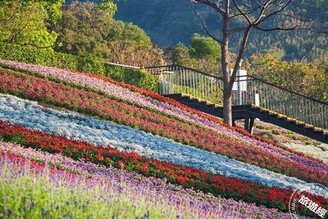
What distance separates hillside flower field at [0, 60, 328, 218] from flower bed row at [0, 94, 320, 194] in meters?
0.05

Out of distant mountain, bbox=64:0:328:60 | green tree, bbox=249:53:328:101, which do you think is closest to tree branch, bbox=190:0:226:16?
green tree, bbox=249:53:328:101

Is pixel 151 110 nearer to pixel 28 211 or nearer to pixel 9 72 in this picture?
pixel 9 72

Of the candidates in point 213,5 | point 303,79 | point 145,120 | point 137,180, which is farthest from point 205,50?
point 137,180

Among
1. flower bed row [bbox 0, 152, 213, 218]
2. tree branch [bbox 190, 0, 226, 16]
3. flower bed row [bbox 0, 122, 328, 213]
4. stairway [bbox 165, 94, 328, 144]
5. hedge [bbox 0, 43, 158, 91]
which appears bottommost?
stairway [bbox 165, 94, 328, 144]

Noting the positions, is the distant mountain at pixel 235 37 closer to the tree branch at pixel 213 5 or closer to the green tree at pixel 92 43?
the green tree at pixel 92 43

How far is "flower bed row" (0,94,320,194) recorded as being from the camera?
667 inches

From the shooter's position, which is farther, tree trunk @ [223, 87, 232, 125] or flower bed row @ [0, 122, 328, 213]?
tree trunk @ [223, 87, 232, 125]

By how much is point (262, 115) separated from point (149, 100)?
7407mm

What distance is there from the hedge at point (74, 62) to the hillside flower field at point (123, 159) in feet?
16.2

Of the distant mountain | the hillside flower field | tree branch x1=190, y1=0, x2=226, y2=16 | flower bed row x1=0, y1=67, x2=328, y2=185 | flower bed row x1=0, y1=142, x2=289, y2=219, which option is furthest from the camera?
the distant mountain

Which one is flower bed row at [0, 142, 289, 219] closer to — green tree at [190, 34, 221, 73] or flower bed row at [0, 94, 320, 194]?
flower bed row at [0, 94, 320, 194]

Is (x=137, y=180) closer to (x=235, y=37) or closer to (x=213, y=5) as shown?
(x=213, y=5)

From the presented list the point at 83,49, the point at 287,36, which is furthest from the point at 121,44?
the point at 287,36

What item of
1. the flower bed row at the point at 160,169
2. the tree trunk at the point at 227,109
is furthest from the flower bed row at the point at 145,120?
the flower bed row at the point at 160,169
